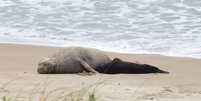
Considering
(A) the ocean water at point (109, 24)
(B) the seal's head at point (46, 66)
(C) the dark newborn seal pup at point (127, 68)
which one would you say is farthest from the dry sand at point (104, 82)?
(A) the ocean water at point (109, 24)

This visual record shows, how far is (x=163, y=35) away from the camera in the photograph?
10.5m

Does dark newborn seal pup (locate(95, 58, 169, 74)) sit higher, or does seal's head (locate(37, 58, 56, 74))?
seal's head (locate(37, 58, 56, 74))

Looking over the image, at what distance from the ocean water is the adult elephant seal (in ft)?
7.70

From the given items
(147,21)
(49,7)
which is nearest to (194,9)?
(147,21)

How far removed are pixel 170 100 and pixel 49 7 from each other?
15.4m

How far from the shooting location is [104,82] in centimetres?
414

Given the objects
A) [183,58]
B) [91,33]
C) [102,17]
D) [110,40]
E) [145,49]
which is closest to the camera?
[183,58]

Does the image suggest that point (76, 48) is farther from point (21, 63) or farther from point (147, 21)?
point (147, 21)

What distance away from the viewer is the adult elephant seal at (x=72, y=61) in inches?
215

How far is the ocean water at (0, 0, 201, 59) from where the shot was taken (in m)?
9.23

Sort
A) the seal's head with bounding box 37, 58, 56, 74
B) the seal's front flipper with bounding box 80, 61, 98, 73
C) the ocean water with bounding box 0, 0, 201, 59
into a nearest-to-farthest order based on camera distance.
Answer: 1. the seal's head with bounding box 37, 58, 56, 74
2. the seal's front flipper with bounding box 80, 61, 98, 73
3. the ocean water with bounding box 0, 0, 201, 59

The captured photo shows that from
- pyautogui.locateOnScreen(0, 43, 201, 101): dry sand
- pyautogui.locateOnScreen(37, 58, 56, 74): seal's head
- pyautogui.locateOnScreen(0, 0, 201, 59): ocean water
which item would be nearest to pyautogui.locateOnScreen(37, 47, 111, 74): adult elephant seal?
pyautogui.locateOnScreen(37, 58, 56, 74): seal's head

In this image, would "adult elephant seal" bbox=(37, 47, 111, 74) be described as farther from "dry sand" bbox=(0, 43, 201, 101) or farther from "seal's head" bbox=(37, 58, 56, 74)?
"dry sand" bbox=(0, 43, 201, 101)

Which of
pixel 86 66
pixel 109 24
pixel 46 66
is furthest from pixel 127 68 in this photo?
pixel 109 24
